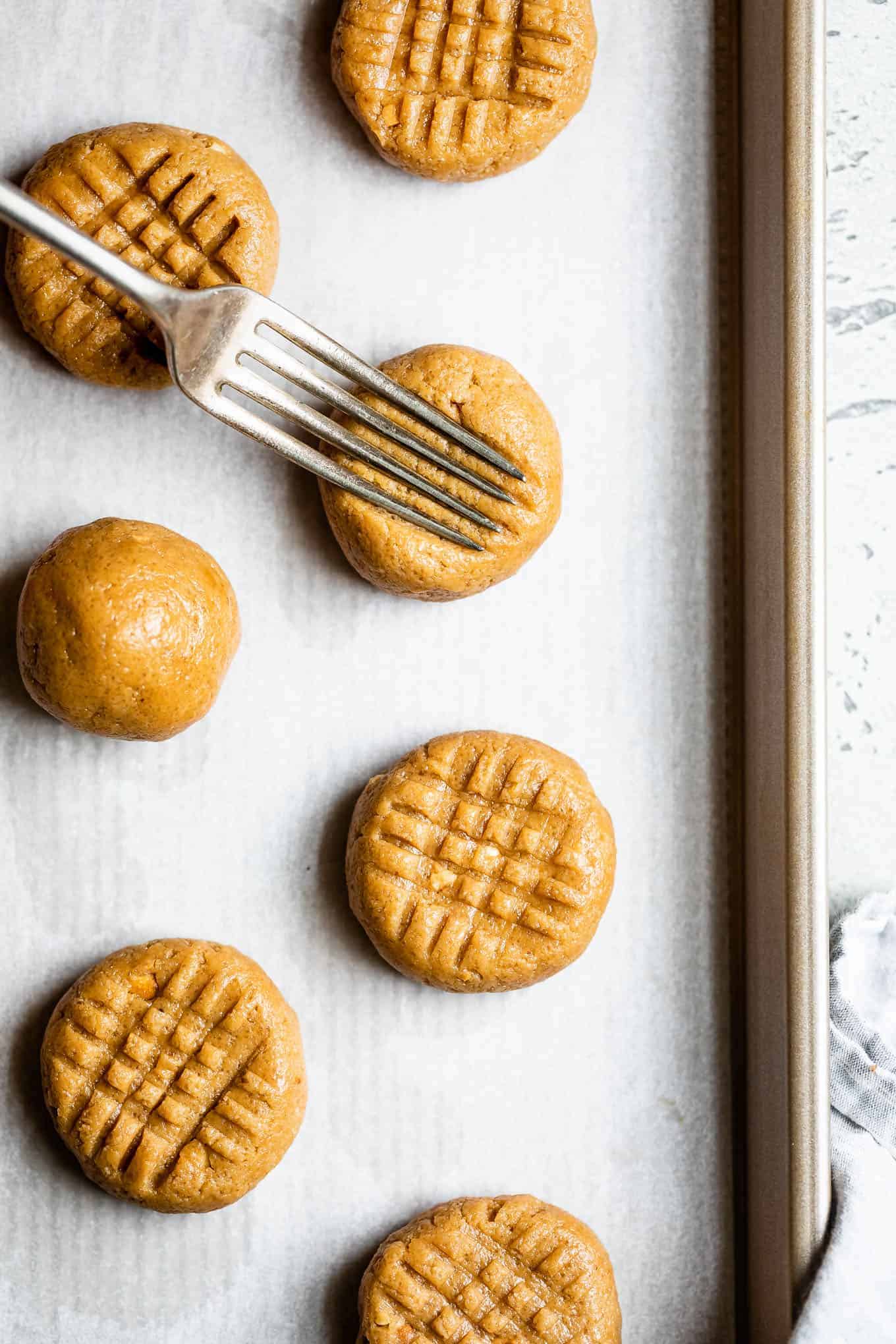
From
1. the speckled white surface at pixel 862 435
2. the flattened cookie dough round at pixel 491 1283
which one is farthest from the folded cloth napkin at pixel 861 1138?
the flattened cookie dough round at pixel 491 1283

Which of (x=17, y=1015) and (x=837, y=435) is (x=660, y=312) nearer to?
(x=837, y=435)

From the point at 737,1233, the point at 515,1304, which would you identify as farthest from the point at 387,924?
the point at 737,1233

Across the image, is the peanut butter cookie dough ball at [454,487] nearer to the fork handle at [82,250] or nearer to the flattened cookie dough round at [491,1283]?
the fork handle at [82,250]

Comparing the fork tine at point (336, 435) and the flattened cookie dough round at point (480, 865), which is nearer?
the fork tine at point (336, 435)

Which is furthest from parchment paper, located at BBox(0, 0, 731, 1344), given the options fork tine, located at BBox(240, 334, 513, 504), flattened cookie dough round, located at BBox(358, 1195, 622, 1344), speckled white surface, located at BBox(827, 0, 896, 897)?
speckled white surface, located at BBox(827, 0, 896, 897)

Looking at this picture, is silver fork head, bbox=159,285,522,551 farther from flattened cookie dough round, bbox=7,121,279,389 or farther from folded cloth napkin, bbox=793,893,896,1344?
folded cloth napkin, bbox=793,893,896,1344

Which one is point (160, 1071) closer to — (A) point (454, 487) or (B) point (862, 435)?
(A) point (454, 487)
